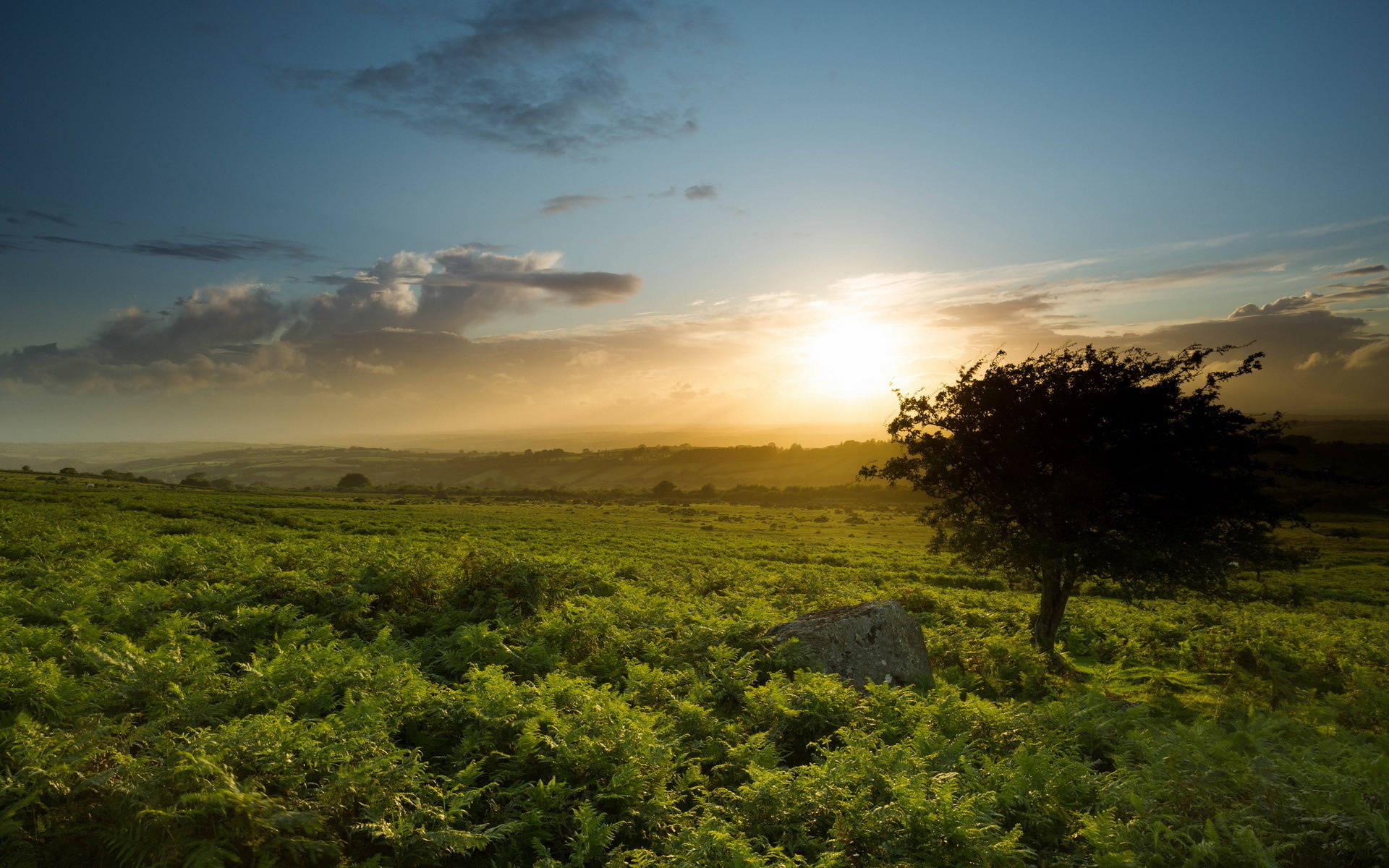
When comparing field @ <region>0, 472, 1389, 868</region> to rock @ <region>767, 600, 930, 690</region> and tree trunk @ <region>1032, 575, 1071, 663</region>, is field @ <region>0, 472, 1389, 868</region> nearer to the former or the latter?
rock @ <region>767, 600, 930, 690</region>

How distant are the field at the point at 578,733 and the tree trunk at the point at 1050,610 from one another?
1920 millimetres

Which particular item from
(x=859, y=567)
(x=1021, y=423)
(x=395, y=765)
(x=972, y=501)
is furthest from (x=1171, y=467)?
(x=859, y=567)

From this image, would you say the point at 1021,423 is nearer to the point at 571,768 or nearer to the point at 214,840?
the point at 571,768

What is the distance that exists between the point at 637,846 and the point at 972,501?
1381 centimetres

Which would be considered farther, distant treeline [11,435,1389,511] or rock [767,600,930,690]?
distant treeline [11,435,1389,511]

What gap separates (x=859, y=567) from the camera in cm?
4062

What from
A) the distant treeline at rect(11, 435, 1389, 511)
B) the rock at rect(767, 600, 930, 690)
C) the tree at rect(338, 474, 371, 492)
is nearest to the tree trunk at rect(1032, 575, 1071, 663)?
the rock at rect(767, 600, 930, 690)

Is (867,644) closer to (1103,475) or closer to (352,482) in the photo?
(1103,475)

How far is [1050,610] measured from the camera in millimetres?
17188

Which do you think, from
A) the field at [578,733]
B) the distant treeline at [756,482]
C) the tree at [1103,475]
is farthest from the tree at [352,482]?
the tree at [1103,475]

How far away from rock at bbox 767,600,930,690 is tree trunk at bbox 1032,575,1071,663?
19.6ft

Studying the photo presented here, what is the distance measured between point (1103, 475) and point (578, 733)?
542 inches

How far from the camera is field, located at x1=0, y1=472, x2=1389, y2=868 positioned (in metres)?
5.79

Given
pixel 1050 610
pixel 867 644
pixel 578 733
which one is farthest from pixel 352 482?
pixel 578 733
